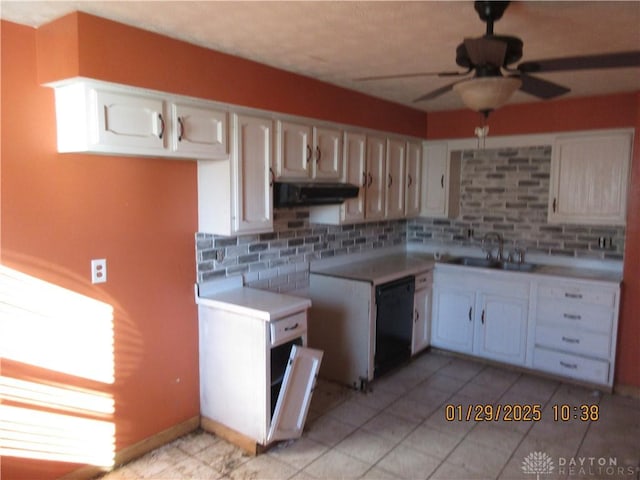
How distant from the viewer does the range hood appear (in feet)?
10.0

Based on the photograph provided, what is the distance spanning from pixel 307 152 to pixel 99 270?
5.03 feet

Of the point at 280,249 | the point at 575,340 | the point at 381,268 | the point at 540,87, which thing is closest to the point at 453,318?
the point at 381,268

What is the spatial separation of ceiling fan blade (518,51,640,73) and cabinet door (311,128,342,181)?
5.86ft

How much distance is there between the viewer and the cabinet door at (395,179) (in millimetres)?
4156

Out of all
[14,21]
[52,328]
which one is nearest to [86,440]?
[52,328]

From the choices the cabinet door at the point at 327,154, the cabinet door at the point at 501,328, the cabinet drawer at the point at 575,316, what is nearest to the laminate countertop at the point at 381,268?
the cabinet door at the point at 501,328

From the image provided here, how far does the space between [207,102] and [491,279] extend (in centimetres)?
274

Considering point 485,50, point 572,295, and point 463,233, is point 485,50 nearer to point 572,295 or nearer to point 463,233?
point 572,295

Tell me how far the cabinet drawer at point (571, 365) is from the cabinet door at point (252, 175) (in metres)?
2.48

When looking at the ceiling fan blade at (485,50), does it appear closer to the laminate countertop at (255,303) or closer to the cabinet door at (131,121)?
the cabinet door at (131,121)

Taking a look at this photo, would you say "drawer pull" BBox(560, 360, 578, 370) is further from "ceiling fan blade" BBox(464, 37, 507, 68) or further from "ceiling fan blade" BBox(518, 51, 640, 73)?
"ceiling fan blade" BBox(464, 37, 507, 68)

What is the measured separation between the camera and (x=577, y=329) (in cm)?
367

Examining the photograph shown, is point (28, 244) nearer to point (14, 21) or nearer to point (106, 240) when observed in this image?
point (106, 240)
